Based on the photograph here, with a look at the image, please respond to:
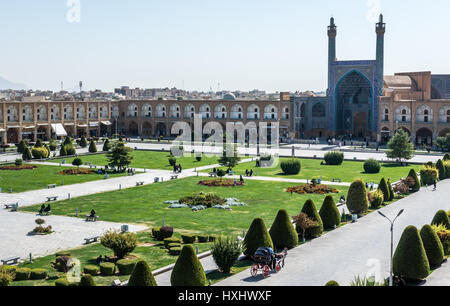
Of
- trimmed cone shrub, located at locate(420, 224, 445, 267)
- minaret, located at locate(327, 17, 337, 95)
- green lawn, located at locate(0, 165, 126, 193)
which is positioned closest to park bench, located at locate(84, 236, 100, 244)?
trimmed cone shrub, located at locate(420, 224, 445, 267)

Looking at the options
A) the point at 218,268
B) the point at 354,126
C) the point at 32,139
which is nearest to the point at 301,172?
the point at 218,268

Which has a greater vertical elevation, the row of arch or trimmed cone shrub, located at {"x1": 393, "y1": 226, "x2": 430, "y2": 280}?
the row of arch

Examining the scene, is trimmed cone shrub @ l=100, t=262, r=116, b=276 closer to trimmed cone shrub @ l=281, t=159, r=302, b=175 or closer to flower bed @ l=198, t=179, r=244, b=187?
flower bed @ l=198, t=179, r=244, b=187

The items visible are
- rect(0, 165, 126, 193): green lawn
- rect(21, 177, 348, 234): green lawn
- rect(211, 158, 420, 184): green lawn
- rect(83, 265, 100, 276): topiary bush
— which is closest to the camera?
rect(83, 265, 100, 276): topiary bush

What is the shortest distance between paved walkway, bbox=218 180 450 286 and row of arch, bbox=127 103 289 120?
56611 millimetres

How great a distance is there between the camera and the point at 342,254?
83.8 ft

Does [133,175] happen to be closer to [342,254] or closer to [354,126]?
[342,254]

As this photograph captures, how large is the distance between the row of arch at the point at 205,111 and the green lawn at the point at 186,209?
146 ft

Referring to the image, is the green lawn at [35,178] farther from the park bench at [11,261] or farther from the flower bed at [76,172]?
the park bench at [11,261]

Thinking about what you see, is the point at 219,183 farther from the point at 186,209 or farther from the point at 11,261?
the point at 11,261

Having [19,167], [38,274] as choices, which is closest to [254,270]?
[38,274]

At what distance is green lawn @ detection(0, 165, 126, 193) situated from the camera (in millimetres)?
45222

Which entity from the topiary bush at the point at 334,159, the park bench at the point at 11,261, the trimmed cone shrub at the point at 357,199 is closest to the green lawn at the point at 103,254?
the park bench at the point at 11,261

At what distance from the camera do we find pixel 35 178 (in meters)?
49.7
